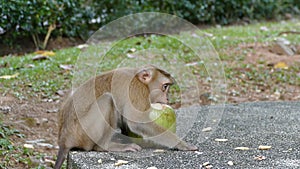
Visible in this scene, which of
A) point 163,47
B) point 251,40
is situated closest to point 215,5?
point 251,40

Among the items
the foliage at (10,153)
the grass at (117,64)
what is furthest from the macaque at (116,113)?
the grass at (117,64)

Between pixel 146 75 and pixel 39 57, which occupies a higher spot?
pixel 146 75

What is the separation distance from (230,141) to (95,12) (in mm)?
6311

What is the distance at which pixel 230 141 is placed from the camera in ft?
15.6

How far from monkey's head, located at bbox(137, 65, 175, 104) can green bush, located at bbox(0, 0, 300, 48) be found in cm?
444

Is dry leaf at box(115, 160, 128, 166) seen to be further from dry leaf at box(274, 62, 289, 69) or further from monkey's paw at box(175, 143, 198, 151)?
dry leaf at box(274, 62, 289, 69)

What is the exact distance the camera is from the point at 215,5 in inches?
488

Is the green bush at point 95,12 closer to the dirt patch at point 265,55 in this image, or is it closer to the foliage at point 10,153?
the dirt patch at point 265,55

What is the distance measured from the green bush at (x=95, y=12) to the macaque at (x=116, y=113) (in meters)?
4.27

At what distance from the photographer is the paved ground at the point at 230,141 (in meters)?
4.10

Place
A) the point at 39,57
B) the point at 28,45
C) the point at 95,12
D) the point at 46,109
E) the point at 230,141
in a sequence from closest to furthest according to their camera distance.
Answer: the point at 230,141 → the point at 46,109 → the point at 39,57 → the point at 28,45 → the point at 95,12

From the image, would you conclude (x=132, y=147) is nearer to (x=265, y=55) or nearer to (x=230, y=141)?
(x=230, y=141)

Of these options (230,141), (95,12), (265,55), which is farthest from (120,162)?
(95,12)

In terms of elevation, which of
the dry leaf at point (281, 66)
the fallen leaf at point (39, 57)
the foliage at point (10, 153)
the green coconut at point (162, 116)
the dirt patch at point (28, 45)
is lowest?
the foliage at point (10, 153)
